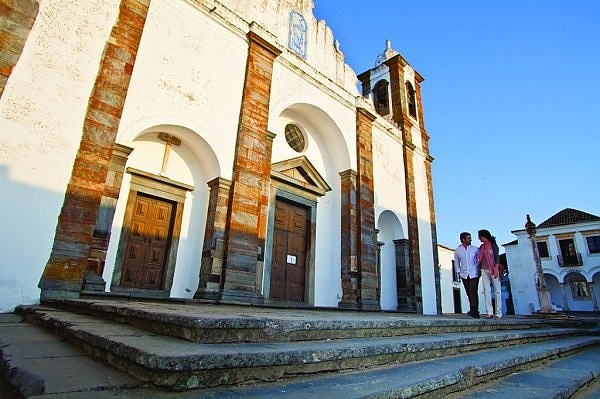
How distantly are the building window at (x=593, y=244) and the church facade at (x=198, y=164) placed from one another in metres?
22.1

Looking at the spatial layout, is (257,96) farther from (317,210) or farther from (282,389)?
(282,389)

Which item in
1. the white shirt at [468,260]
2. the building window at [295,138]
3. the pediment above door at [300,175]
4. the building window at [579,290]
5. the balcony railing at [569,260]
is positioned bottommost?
the white shirt at [468,260]

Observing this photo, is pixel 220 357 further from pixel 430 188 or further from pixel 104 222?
pixel 430 188

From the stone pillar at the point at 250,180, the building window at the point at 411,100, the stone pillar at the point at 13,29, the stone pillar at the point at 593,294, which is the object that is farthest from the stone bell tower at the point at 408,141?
the stone pillar at the point at 593,294

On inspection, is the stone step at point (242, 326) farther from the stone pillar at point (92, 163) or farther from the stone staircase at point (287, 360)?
the stone pillar at point (92, 163)

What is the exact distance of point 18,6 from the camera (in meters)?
4.52

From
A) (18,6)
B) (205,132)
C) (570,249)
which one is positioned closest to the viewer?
(18,6)

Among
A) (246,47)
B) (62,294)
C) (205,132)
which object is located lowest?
(62,294)

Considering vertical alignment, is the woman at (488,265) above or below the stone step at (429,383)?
above

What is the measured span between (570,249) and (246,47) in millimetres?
30144

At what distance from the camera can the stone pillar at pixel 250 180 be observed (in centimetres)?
589

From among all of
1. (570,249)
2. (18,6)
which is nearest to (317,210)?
(18,6)

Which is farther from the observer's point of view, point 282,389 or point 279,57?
point 279,57

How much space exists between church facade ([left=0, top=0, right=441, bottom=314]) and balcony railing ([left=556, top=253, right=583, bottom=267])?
21.7 m
